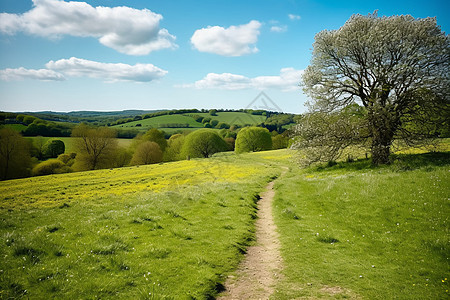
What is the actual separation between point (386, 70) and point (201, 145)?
5623 centimetres

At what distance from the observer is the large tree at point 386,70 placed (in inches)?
767

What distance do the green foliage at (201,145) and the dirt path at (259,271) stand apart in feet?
197

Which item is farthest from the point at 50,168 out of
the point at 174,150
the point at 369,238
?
the point at 369,238

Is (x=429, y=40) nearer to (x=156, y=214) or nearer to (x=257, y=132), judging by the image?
(x=156, y=214)

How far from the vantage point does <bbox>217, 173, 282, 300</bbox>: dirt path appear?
7.04 m

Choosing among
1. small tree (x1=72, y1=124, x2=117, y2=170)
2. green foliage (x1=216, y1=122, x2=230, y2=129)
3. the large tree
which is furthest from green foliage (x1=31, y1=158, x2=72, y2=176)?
green foliage (x1=216, y1=122, x2=230, y2=129)

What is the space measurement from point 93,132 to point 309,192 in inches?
2339

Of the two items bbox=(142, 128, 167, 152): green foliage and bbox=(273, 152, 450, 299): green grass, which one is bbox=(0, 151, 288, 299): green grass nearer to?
bbox=(273, 152, 450, 299): green grass

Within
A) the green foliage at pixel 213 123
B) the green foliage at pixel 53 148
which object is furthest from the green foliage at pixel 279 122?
the green foliage at pixel 53 148

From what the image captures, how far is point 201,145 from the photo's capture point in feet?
236

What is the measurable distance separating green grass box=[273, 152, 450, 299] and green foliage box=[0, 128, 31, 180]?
3158 centimetres

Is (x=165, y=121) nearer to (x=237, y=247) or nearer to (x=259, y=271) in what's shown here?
(x=237, y=247)

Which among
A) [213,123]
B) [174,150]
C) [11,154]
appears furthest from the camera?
[213,123]

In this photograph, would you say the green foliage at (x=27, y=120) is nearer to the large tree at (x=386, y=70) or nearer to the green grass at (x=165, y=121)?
the large tree at (x=386, y=70)
